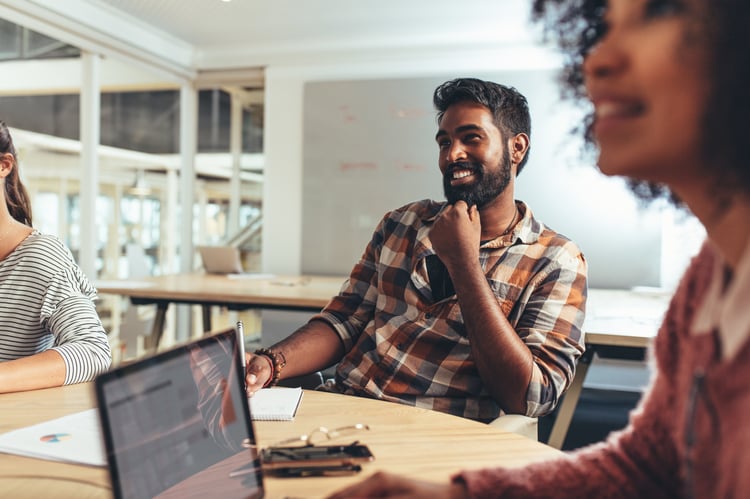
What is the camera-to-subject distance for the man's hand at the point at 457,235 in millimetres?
1431

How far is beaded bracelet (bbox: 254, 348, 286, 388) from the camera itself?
1.39m

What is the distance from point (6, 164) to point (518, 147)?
1.34 m

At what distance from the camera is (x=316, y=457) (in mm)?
840

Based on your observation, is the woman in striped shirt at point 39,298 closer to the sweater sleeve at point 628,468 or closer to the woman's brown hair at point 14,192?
the woman's brown hair at point 14,192

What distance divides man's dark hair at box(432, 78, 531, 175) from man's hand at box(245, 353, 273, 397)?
0.82 meters

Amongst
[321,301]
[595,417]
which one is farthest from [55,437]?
[595,417]

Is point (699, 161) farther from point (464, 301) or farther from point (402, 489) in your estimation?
point (464, 301)

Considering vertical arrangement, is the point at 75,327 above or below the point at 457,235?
below

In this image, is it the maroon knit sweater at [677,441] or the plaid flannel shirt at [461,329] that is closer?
the maroon knit sweater at [677,441]

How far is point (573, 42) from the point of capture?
65 cm

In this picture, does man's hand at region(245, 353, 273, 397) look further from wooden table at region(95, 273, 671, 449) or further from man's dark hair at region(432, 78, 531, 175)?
wooden table at region(95, 273, 671, 449)

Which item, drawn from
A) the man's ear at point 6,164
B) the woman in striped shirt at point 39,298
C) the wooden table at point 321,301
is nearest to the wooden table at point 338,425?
the woman in striped shirt at point 39,298

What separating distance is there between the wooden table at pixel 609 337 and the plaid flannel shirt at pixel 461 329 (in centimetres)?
57

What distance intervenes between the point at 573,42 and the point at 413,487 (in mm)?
483
